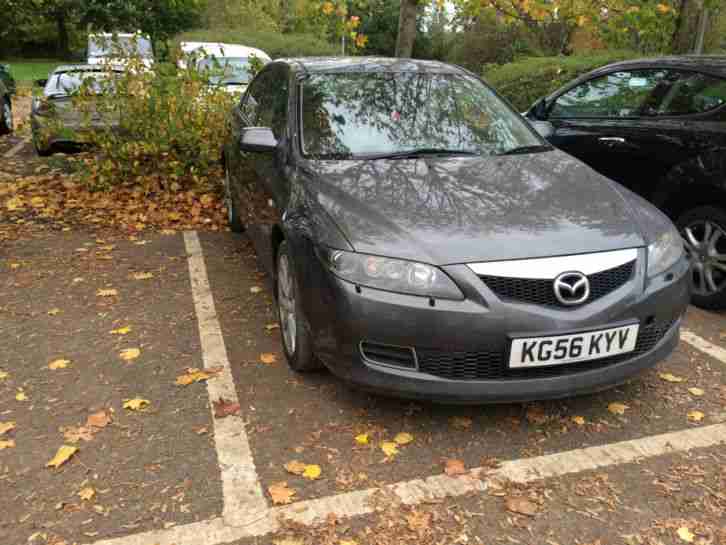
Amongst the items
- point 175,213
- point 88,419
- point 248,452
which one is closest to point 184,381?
point 88,419

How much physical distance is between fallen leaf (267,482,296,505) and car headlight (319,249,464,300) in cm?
91

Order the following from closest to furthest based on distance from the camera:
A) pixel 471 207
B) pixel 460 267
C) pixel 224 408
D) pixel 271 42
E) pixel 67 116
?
pixel 460 267 → pixel 471 207 → pixel 224 408 → pixel 67 116 → pixel 271 42

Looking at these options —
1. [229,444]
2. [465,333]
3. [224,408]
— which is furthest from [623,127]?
[229,444]

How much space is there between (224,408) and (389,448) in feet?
2.91

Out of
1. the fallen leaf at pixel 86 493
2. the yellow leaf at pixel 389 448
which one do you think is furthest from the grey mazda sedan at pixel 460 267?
the fallen leaf at pixel 86 493

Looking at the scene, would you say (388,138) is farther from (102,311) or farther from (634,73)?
(634,73)

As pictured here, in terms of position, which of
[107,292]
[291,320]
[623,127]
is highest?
[623,127]

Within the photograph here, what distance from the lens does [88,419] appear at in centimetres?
329

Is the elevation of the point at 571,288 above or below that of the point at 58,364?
above

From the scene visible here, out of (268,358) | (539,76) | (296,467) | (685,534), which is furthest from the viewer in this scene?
(539,76)

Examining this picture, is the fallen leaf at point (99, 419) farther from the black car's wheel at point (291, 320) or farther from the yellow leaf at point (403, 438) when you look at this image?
the yellow leaf at point (403, 438)

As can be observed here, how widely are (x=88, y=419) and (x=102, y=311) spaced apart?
1.42 m

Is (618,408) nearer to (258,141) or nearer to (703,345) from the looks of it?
(703,345)

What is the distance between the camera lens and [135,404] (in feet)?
11.2
